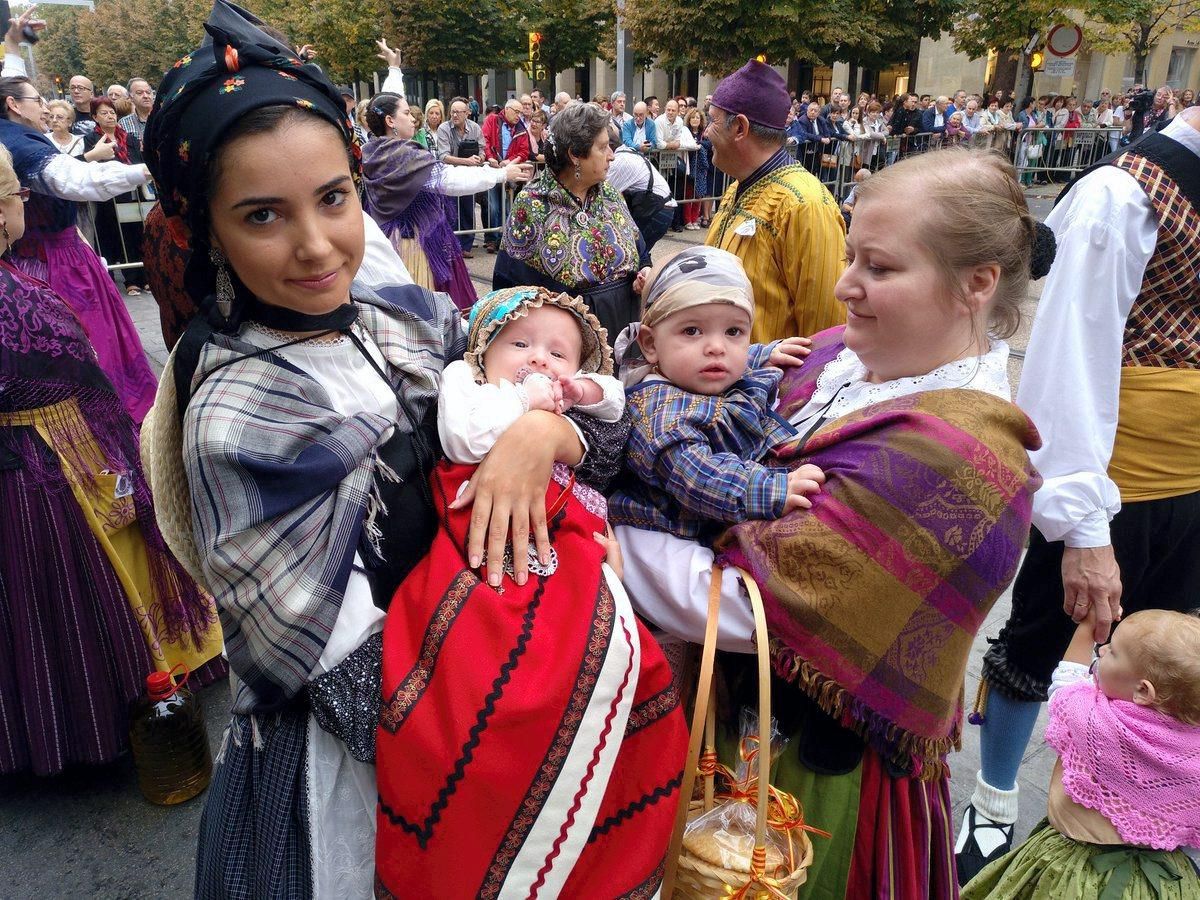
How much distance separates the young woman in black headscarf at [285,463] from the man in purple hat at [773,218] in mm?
2204

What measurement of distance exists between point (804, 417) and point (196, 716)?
2418mm

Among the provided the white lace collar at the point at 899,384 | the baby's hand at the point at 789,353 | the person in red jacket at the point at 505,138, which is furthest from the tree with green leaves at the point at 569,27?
the white lace collar at the point at 899,384

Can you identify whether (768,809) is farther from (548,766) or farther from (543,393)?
(543,393)

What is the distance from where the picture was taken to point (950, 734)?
5.44 feet

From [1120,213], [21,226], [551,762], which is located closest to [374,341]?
[551,762]

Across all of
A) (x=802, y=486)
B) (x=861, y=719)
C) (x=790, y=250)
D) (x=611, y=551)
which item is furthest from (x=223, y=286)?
(x=790, y=250)

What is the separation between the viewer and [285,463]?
130 cm

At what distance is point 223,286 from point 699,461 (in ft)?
2.90

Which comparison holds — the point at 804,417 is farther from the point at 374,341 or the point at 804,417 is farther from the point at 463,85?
the point at 463,85

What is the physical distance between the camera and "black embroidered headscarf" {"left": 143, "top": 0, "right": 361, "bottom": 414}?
4.29 feet

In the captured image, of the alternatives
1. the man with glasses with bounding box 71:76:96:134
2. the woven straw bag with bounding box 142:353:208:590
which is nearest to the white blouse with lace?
the woven straw bag with bounding box 142:353:208:590

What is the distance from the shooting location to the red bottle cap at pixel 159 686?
289 cm

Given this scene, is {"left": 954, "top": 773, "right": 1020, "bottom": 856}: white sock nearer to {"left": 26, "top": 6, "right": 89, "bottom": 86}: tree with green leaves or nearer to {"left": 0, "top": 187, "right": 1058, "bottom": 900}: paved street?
{"left": 0, "top": 187, "right": 1058, "bottom": 900}: paved street

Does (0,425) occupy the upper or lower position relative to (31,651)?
upper
